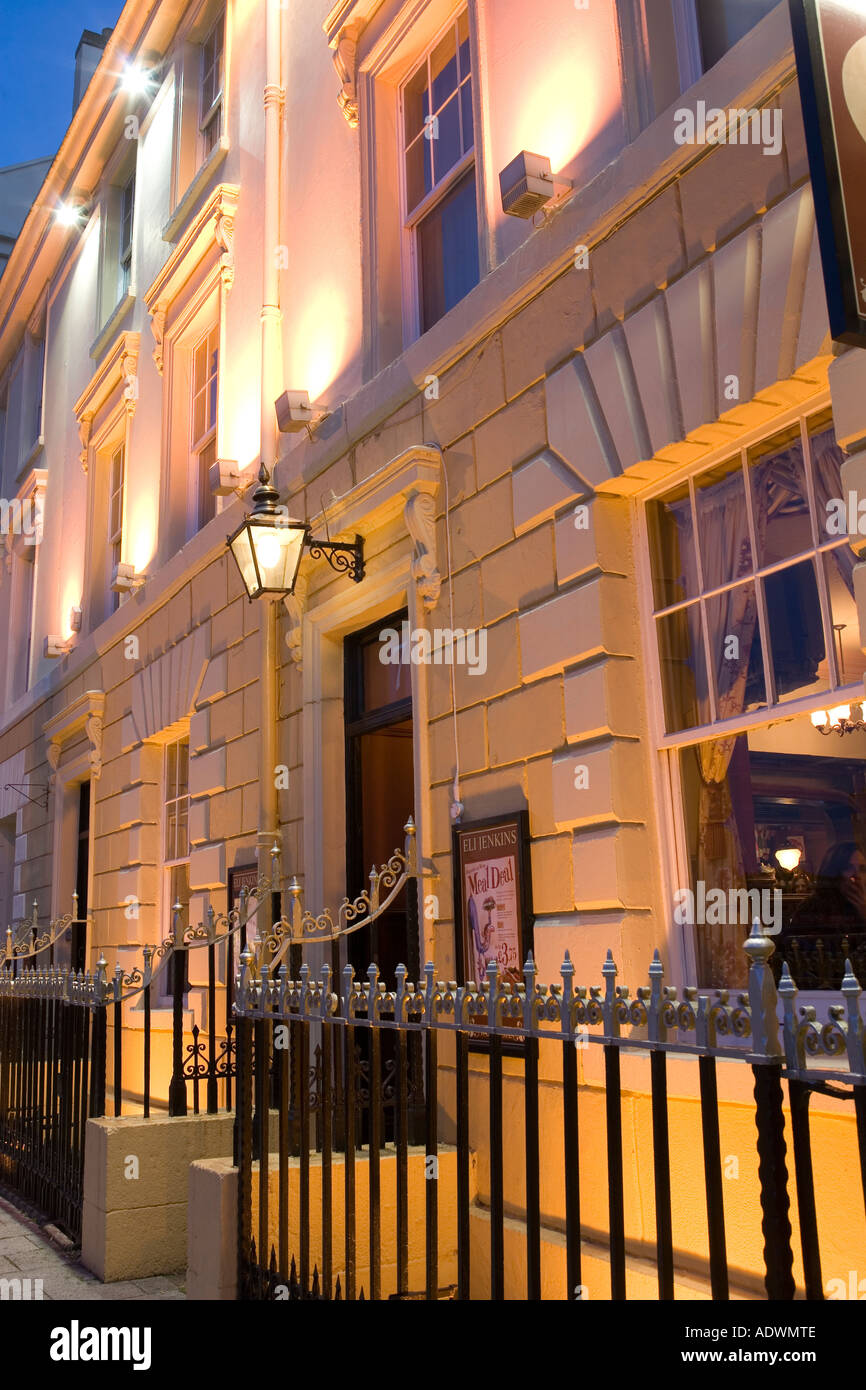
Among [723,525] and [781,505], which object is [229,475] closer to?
[723,525]

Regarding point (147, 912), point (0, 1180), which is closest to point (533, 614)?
point (0, 1180)

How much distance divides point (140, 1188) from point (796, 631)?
4086 millimetres

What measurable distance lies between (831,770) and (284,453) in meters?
5.37

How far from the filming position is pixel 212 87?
11484 millimetres

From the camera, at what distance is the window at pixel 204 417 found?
34.9ft

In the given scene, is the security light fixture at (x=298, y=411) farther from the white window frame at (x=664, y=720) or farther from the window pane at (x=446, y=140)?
the white window frame at (x=664, y=720)

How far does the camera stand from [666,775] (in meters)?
4.87

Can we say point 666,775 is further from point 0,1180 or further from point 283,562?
point 0,1180

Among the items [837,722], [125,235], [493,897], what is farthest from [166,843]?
[837,722]

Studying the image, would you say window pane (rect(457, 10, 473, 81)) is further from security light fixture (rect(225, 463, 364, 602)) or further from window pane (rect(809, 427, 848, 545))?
window pane (rect(809, 427, 848, 545))

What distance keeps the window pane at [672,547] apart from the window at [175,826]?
6530mm

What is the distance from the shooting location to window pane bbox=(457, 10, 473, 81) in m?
6.92

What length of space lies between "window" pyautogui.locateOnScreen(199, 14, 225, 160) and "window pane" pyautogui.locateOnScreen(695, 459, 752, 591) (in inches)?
308

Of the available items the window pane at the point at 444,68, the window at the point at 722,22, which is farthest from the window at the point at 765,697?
the window pane at the point at 444,68
